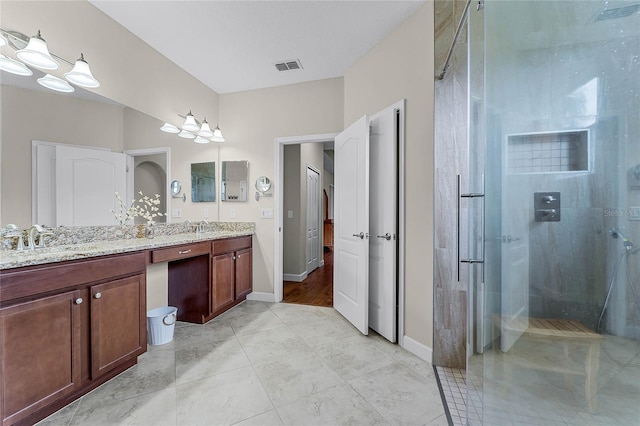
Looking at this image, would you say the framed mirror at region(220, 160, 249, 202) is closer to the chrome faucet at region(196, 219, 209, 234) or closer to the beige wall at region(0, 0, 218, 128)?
the chrome faucet at region(196, 219, 209, 234)

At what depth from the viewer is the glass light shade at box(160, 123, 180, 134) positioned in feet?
8.91

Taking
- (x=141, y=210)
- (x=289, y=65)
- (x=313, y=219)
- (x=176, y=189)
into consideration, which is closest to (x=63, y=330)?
(x=141, y=210)

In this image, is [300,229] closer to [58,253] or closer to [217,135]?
[217,135]

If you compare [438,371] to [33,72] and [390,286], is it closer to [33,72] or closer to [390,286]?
[390,286]

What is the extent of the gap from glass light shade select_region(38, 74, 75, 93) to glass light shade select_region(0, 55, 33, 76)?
0.22 ft

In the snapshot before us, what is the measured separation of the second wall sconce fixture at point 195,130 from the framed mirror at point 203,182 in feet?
1.05

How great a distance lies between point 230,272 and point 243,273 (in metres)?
0.27

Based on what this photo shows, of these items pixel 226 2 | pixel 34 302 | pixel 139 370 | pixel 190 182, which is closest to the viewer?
pixel 34 302

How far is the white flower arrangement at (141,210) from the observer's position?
7.22 ft

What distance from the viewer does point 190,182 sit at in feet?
10.3

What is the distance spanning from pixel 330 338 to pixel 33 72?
2886 mm

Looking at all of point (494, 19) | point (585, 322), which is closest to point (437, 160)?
point (494, 19)

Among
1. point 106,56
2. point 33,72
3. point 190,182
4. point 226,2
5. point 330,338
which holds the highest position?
point 226,2

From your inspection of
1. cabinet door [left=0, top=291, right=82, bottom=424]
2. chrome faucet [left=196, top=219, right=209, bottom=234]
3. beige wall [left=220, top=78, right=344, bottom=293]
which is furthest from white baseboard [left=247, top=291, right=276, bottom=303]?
cabinet door [left=0, top=291, right=82, bottom=424]
